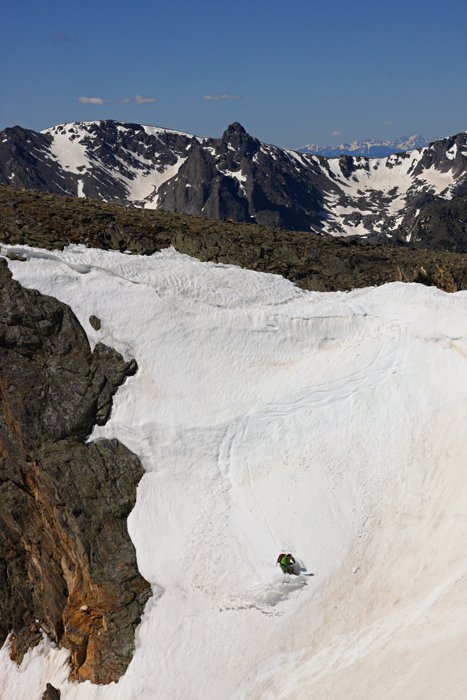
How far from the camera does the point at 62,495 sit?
26125mm

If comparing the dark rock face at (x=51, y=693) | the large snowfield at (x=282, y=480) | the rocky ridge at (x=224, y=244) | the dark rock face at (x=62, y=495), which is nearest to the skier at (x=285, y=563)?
the large snowfield at (x=282, y=480)

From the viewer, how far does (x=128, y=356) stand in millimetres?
29859

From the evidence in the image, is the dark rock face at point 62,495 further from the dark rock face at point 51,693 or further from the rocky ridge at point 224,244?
the rocky ridge at point 224,244

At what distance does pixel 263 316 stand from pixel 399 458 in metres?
10.2

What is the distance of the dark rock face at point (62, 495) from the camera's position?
24.8 metres

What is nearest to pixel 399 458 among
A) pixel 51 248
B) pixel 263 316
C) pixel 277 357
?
pixel 277 357

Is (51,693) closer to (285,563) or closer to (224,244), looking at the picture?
(285,563)

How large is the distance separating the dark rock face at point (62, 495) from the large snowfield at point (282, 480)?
73cm

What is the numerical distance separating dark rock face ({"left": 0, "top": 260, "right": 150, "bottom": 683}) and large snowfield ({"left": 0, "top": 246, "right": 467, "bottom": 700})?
730 millimetres

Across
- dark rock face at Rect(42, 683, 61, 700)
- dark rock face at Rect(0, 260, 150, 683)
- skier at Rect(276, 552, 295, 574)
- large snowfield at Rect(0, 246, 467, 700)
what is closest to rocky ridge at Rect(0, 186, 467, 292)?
large snowfield at Rect(0, 246, 467, 700)

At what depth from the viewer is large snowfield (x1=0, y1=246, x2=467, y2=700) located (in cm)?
2253

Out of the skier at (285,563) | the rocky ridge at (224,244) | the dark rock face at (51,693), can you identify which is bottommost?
the dark rock face at (51,693)

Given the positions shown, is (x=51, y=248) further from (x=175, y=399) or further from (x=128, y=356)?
(x=175, y=399)

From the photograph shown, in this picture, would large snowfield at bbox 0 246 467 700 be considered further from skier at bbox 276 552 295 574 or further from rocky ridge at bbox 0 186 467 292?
rocky ridge at bbox 0 186 467 292
